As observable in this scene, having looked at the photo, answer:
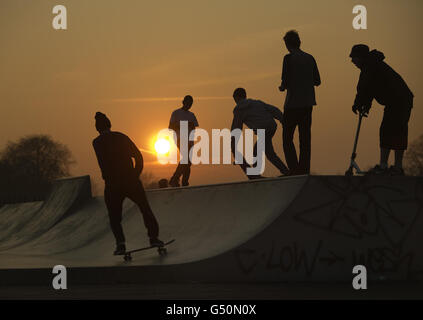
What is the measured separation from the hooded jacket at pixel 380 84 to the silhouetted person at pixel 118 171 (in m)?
3.38

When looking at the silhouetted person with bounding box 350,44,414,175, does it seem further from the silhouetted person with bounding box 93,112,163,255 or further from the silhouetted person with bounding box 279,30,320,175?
the silhouetted person with bounding box 93,112,163,255

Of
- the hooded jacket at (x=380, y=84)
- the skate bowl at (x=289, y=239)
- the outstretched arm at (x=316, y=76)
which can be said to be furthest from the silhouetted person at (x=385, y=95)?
the outstretched arm at (x=316, y=76)

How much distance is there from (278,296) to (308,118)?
13.8ft

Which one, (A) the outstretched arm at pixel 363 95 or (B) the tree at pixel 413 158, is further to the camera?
(B) the tree at pixel 413 158

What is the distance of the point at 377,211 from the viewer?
10.9 m

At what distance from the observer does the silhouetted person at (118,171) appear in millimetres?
11258

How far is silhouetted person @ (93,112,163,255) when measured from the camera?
36.9 ft

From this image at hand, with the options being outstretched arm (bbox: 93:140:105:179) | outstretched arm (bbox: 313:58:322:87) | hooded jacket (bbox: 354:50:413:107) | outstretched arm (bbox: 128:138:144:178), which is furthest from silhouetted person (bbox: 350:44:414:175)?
outstretched arm (bbox: 93:140:105:179)

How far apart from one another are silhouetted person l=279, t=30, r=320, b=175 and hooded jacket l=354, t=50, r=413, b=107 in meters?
0.82

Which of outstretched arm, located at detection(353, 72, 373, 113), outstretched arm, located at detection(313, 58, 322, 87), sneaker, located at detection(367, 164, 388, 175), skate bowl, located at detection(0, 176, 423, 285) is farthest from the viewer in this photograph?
outstretched arm, located at detection(313, 58, 322, 87)

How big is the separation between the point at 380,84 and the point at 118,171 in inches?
156

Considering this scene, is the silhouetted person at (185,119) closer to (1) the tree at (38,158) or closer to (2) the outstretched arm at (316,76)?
(2) the outstretched arm at (316,76)
